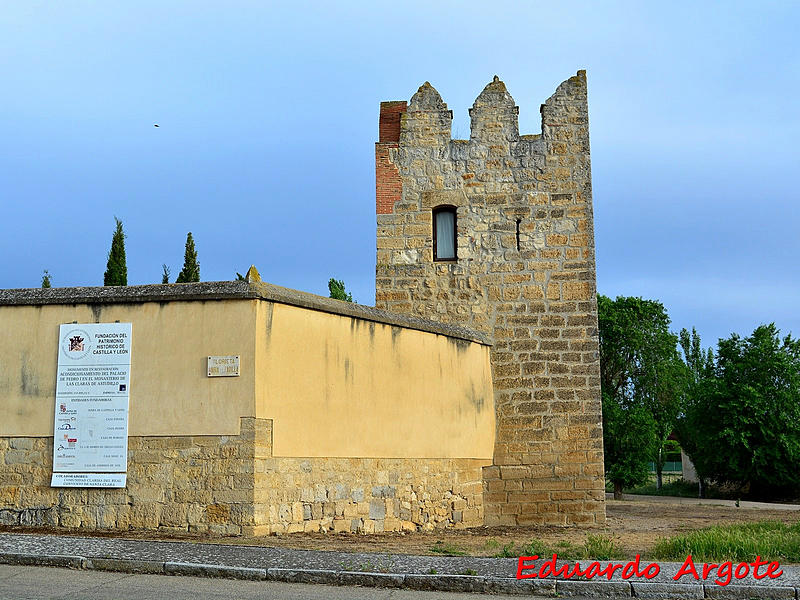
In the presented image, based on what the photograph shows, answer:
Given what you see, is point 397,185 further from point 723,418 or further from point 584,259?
point 723,418

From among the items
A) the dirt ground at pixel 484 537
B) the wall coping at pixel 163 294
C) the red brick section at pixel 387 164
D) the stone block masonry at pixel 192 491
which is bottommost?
the dirt ground at pixel 484 537

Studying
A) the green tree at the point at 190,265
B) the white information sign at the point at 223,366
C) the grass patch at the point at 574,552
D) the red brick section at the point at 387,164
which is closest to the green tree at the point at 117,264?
the green tree at the point at 190,265

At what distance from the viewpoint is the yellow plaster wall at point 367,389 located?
991 cm

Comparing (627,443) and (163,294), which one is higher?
(163,294)

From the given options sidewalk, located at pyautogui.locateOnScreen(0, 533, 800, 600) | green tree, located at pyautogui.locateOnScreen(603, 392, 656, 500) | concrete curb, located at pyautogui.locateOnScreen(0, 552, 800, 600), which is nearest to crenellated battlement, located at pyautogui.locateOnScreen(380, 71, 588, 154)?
sidewalk, located at pyautogui.locateOnScreen(0, 533, 800, 600)

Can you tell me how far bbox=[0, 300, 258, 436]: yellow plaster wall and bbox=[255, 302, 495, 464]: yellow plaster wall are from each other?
0.32 metres

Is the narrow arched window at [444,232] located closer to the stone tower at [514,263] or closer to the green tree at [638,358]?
the stone tower at [514,263]

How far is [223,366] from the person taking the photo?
966 centimetres

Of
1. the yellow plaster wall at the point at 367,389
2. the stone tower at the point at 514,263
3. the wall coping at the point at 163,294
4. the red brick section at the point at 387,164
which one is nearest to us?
the wall coping at the point at 163,294

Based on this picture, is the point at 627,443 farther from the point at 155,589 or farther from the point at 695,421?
the point at 155,589

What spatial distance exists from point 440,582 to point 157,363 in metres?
4.64

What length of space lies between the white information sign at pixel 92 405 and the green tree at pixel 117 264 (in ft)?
44.3

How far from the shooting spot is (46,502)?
9617 mm

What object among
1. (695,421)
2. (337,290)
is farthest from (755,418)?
(337,290)
